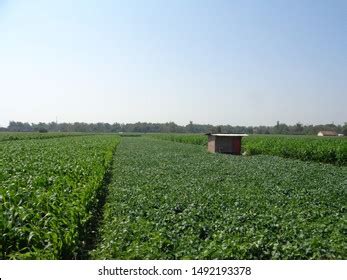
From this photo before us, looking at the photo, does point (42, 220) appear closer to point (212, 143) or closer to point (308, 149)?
point (308, 149)

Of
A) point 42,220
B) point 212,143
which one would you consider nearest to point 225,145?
point 212,143

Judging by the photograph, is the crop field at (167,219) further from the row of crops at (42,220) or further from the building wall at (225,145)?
the building wall at (225,145)

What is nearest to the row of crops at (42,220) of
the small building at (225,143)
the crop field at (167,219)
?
the crop field at (167,219)

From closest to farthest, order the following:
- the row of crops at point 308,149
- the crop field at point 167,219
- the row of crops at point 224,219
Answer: the crop field at point 167,219 < the row of crops at point 224,219 < the row of crops at point 308,149

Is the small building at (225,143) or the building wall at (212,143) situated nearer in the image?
the small building at (225,143)

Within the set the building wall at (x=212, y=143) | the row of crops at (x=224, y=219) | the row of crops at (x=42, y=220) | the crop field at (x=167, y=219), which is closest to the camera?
the row of crops at (x=42, y=220)

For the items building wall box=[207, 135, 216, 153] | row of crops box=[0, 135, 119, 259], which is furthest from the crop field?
building wall box=[207, 135, 216, 153]

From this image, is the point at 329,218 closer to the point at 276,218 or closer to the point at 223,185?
the point at 276,218

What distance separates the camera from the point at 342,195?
11.4 m

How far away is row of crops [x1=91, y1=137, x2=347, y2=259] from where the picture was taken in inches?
236

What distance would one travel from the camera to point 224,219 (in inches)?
318

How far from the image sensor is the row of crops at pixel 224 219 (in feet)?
19.7

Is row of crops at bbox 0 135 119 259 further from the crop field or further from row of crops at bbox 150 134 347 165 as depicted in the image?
row of crops at bbox 150 134 347 165

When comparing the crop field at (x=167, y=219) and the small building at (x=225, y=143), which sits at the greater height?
the small building at (x=225, y=143)
